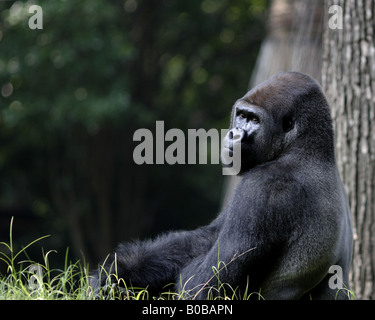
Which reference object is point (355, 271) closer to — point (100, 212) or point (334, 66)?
point (334, 66)

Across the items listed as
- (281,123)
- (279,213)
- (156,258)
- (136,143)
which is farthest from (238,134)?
(136,143)

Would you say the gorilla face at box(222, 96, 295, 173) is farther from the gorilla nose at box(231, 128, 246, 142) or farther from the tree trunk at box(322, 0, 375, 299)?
the tree trunk at box(322, 0, 375, 299)

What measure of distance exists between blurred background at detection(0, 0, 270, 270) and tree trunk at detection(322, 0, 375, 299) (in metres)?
6.32

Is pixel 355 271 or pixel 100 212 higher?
pixel 355 271

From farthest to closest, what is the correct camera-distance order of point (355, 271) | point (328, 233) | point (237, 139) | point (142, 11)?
point (142, 11) < point (355, 271) < point (237, 139) < point (328, 233)

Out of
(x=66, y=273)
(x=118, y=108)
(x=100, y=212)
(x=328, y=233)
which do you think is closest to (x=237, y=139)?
(x=328, y=233)

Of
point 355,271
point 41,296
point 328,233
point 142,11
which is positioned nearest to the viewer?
point 41,296

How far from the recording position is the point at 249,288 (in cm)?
316

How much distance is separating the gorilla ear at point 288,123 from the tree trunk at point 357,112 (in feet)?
4.67

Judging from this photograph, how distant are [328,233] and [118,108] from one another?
7094 mm

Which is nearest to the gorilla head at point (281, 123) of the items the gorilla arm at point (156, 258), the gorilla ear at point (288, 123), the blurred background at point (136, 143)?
the gorilla ear at point (288, 123)

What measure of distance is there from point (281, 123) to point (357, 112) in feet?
4.91

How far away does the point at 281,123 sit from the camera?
3359 mm

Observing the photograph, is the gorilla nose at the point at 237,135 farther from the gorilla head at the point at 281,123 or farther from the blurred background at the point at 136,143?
the blurred background at the point at 136,143
